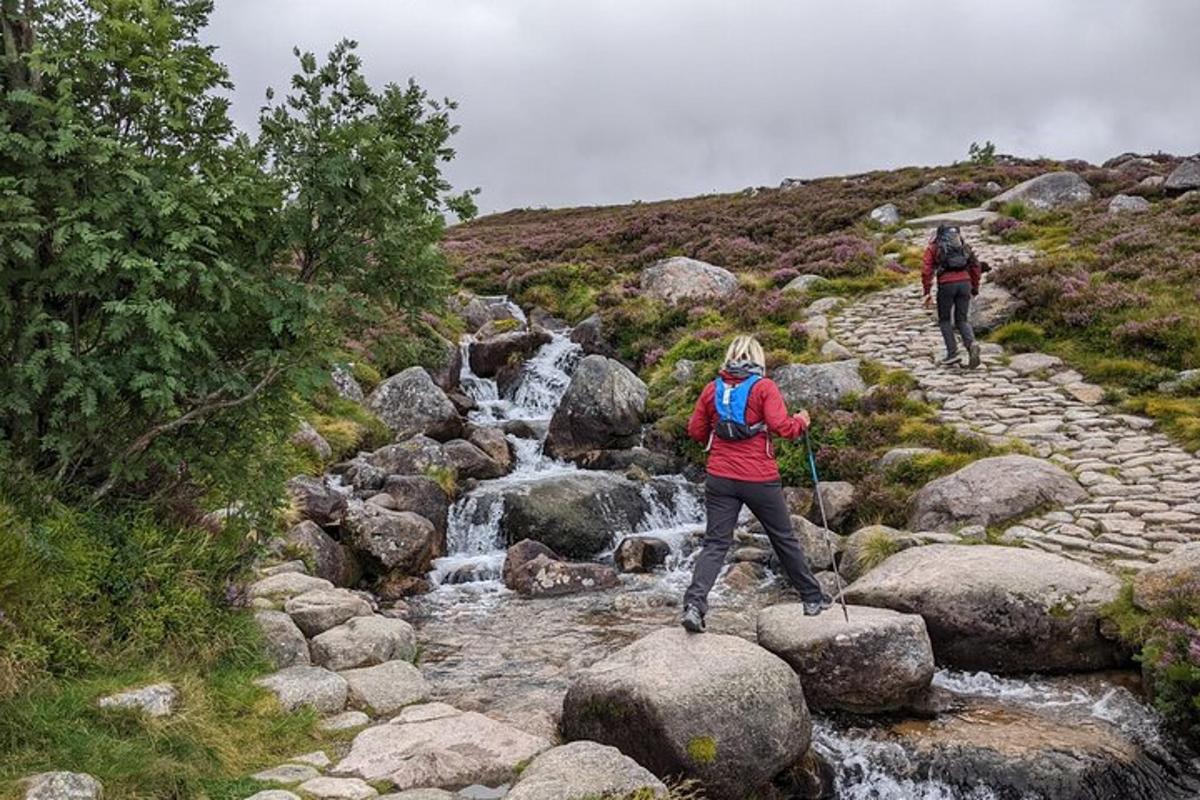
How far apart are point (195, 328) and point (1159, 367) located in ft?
50.4

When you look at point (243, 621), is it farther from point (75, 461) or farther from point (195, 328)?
point (195, 328)

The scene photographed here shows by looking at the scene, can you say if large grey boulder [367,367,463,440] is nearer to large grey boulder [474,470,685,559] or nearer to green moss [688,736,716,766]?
large grey boulder [474,470,685,559]

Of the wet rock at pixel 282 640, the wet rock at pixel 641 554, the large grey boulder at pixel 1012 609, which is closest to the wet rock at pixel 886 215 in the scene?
the wet rock at pixel 641 554

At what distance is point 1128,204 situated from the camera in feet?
86.0

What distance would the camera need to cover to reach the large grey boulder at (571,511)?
46.0ft

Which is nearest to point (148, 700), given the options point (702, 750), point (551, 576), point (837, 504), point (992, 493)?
point (702, 750)

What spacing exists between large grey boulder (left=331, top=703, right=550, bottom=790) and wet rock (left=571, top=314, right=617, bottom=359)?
18.3 m

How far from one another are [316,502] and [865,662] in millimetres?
9021

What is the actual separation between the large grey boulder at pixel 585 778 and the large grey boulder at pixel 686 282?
20.2m

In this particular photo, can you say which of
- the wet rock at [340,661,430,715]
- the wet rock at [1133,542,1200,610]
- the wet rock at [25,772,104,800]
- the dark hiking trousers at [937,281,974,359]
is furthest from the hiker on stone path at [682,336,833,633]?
the dark hiking trousers at [937,281,974,359]

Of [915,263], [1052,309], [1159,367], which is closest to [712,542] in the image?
[1159,367]

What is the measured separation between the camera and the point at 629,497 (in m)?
15.0

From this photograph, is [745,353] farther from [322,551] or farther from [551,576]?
[322,551]

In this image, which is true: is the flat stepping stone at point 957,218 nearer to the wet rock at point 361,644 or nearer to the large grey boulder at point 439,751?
the wet rock at point 361,644
